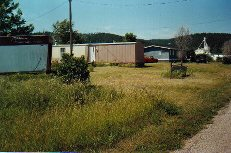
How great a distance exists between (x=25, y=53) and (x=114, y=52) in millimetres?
19313

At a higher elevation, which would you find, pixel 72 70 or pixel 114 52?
pixel 114 52

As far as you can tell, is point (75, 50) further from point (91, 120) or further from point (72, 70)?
point (91, 120)

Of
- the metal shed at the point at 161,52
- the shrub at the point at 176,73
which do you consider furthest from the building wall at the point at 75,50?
the metal shed at the point at 161,52

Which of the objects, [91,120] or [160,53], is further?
[160,53]

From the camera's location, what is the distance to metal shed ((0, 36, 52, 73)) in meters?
25.5

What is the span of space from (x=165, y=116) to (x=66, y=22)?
2623 inches

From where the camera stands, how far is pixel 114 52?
1730 inches

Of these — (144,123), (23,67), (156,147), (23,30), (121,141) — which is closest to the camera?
(156,147)

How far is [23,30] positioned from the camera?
59469 mm

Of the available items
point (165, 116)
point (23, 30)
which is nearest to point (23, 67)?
point (165, 116)

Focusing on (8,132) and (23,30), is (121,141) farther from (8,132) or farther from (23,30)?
(23,30)

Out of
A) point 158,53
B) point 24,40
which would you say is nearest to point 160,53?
point 158,53

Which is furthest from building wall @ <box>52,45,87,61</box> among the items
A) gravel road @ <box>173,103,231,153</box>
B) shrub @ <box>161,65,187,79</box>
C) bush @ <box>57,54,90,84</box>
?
gravel road @ <box>173,103,231,153</box>

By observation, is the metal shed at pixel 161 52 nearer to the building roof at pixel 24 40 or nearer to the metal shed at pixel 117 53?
the metal shed at pixel 117 53
